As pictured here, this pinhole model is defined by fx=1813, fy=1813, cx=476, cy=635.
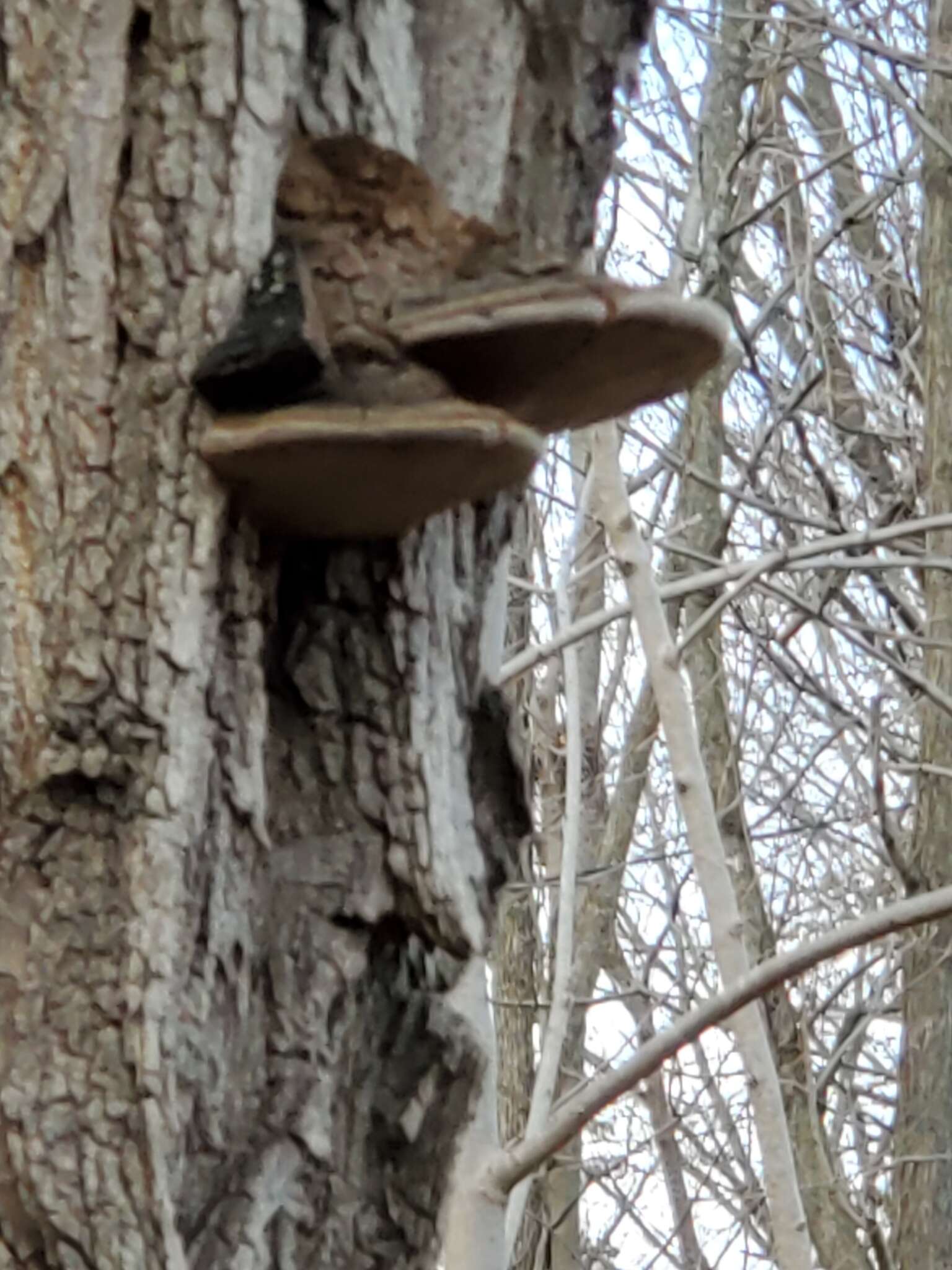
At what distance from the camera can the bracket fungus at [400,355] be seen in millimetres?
978

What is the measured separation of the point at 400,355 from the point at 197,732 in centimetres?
25

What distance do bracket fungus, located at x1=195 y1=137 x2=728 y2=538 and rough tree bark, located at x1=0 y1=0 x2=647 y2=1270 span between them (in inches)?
1.4

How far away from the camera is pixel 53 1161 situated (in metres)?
1.01

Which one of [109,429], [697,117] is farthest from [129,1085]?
[697,117]

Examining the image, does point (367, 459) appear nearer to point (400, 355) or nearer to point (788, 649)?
point (400, 355)

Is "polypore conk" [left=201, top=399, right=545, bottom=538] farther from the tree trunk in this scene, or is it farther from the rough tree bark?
the tree trunk

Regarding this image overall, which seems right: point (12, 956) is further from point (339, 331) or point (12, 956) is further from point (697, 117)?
point (697, 117)

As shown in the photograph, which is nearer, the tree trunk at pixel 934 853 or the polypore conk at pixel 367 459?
the polypore conk at pixel 367 459

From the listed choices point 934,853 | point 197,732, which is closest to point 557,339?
point 197,732

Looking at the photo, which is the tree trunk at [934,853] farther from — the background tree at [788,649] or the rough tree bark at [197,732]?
the rough tree bark at [197,732]

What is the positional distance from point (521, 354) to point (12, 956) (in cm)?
45

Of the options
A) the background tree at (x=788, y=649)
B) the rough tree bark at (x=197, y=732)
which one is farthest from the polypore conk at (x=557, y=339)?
the background tree at (x=788, y=649)

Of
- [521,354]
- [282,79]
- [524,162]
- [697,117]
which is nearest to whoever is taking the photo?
[521,354]

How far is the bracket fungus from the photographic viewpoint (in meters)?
0.98
